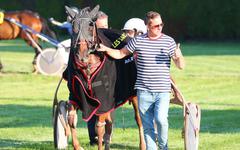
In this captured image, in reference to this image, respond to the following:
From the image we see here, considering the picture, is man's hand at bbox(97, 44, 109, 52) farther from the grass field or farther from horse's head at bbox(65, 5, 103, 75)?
the grass field

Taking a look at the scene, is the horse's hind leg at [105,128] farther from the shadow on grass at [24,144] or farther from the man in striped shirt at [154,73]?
the shadow on grass at [24,144]

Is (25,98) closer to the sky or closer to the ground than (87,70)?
closer to the ground

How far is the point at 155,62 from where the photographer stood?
32.3 feet

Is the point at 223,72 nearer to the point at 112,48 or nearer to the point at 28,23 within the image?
the point at 28,23

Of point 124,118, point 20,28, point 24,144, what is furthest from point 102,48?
point 20,28

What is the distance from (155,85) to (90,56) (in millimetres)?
923

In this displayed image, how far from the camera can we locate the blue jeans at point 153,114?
386 inches

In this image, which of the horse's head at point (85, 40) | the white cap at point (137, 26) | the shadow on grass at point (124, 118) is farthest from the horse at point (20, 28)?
the horse's head at point (85, 40)

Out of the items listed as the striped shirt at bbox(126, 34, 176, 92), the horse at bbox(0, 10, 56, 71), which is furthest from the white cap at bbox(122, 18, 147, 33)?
the horse at bbox(0, 10, 56, 71)

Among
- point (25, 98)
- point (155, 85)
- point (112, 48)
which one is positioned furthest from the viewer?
point (25, 98)

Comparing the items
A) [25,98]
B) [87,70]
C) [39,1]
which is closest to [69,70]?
[87,70]

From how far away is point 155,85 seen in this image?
387 inches

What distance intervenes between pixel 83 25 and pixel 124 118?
17.9ft

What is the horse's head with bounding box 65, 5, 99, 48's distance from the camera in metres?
9.89
